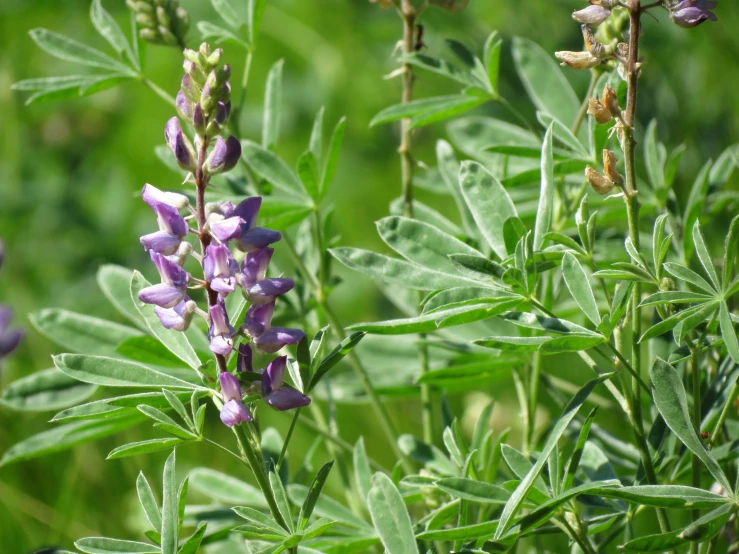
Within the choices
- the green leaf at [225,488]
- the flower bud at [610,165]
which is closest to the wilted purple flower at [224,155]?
the flower bud at [610,165]

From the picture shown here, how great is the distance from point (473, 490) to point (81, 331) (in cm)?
77

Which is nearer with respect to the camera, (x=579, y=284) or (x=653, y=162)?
(x=579, y=284)

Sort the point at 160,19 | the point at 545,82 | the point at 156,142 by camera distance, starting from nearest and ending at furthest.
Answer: the point at 160,19, the point at 545,82, the point at 156,142

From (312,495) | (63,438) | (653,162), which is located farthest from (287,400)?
(653,162)

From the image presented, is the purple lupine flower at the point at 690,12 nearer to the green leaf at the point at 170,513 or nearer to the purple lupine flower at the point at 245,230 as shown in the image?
the purple lupine flower at the point at 245,230

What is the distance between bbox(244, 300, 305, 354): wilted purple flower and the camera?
103 cm

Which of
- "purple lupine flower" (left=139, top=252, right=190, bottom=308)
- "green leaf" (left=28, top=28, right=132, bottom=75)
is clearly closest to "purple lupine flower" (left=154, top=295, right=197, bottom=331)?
"purple lupine flower" (left=139, top=252, right=190, bottom=308)

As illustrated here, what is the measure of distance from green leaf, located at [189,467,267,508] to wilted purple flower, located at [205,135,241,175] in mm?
683

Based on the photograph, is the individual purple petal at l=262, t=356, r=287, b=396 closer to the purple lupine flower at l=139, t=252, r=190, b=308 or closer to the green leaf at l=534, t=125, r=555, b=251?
the purple lupine flower at l=139, t=252, r=190, b=308

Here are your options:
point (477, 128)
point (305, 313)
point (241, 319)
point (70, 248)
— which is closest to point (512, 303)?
point (241, 319)

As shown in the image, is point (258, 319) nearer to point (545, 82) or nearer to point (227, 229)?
point (227, 229)

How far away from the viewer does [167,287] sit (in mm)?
1024

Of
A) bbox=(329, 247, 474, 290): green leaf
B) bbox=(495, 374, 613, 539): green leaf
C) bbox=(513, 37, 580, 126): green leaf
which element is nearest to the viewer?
bbox=(495, 374, 613, 539): green leaf

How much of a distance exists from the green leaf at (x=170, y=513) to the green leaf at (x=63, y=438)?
380 millimetres
